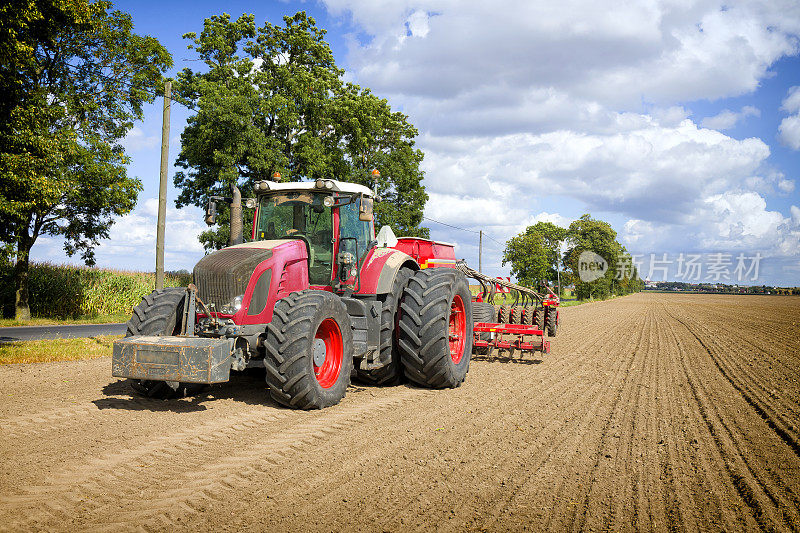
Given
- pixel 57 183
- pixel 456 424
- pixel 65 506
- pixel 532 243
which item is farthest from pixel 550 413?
pixel 532 243

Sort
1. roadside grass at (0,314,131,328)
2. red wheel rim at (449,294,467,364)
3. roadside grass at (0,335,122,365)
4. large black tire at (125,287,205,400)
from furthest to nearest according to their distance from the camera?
1. roadside grass at (0,314,131,328)
2. roadside grass at (0,335,122,365)
3. red wheel rim at (449,294,467,364)
4. large black tire at (125,287,205,400)

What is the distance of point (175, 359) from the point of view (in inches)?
219

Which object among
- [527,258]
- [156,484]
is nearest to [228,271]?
[156,484]

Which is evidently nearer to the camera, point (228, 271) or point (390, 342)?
point (228, 271)

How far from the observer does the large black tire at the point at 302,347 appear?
592 cm

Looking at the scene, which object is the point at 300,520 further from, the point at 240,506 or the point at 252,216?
the point at 252,216

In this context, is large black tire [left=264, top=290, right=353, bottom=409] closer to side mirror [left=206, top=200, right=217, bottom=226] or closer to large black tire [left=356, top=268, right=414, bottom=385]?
large black tire [left=356, top=268, right=414, bottom=385]

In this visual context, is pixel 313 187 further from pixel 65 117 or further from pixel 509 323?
pixel 65 117

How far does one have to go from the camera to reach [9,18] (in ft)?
40.1

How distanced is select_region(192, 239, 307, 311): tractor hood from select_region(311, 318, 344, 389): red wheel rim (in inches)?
43.2

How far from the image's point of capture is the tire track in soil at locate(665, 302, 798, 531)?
399 cm

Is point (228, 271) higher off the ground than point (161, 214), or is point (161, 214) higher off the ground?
point (161, 214)

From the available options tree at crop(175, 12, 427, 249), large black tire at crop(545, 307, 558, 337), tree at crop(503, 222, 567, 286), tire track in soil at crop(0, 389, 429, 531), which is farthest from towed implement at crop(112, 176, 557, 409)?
tree at crop(503, 222, 567, 286)

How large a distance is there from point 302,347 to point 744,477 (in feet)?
14.5
